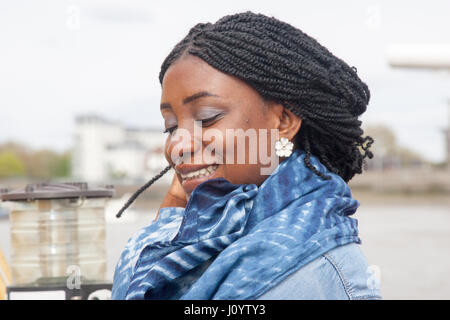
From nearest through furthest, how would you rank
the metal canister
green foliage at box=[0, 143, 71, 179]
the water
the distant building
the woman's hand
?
the woman's hand, the metal canister, the water, the distant building, green foliage at box=[0, 143, 71, 179]

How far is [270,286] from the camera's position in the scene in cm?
136

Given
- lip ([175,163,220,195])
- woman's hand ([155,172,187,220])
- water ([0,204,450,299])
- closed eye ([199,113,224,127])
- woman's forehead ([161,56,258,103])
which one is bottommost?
water ([0,204,450,299])

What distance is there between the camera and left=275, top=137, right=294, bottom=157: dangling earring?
5.18 feet

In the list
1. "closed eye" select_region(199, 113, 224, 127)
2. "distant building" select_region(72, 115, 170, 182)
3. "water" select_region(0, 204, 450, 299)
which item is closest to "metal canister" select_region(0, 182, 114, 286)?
"water" select_region(0, 204, 450, 299)

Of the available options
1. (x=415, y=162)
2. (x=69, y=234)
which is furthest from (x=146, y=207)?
(x=69, y=234)

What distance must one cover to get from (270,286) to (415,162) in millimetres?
66913

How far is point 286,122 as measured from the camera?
161 centimetres

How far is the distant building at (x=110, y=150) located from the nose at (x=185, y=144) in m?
51.4

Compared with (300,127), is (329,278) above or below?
below

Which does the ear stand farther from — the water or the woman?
the water

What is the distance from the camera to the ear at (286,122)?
1584 millimetres

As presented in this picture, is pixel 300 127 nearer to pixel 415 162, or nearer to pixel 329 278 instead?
pixel 329 278

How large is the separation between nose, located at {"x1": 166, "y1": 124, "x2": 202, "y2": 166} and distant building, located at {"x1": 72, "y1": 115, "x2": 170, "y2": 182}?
5136 cm
